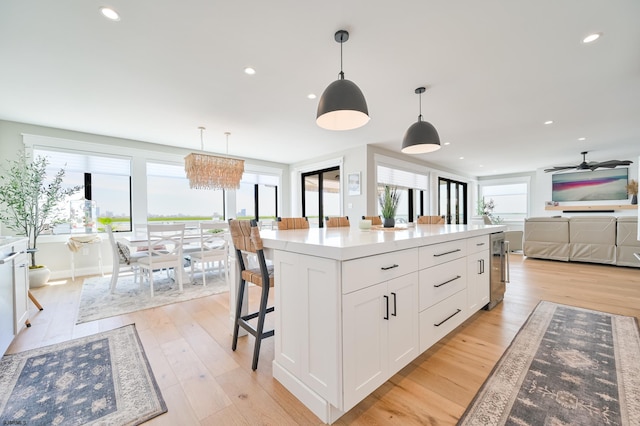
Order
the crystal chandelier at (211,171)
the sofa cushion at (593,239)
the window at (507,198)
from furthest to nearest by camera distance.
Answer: the window at (507,198) → the sofa cushion at (593,239) → the crystal chandelier at (211,171)

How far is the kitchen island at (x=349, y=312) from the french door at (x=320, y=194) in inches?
185

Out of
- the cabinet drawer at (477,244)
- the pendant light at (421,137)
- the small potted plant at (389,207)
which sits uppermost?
the pendant light at (421,137)

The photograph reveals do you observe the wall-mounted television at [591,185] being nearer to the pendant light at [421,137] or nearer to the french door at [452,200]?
the french door at [452,200]

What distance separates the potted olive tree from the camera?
3465 millimetres

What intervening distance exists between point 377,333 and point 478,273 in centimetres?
162

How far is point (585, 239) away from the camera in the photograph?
16.8 feet

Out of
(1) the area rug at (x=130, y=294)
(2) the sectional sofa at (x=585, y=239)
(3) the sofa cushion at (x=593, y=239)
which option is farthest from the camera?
(3) the sofa cushion at (x=593, y=239)

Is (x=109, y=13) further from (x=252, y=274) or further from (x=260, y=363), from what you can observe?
(x=260, y=363)

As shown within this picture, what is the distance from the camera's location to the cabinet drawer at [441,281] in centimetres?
169

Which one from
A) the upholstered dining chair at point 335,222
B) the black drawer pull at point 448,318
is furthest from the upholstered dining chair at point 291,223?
the black drawer pull at point 448,318

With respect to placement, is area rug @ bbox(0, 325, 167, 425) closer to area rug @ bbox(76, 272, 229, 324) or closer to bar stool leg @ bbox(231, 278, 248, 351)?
bar stool leg @ bbox(231, 278, 248, 351)

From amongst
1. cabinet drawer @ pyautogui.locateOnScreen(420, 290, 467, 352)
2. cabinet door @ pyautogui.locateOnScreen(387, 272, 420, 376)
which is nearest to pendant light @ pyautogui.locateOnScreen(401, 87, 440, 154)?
cabinet drawer @ pyautogui.locateOnScreen(420, 290, 467, 352)

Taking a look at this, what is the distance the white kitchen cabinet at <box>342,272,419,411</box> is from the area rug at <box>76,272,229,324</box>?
105 inches

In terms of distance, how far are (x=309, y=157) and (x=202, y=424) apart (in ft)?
18.8
